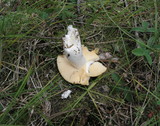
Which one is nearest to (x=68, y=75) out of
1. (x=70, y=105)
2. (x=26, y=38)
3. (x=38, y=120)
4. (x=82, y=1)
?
(x=70, y=105)

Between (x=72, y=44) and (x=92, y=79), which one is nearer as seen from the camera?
(x=72, y=44)

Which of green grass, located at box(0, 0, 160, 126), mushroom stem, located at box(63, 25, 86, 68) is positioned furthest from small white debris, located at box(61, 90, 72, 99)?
mushroom stem, located at box(63, 25, 86, 68)

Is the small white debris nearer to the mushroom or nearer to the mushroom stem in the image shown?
the mushroom

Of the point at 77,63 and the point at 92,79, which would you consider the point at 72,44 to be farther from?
the point at 92,79

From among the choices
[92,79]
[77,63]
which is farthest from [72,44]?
[92,79]

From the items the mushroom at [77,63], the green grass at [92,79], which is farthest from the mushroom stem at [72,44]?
the green grass at [92,79]
